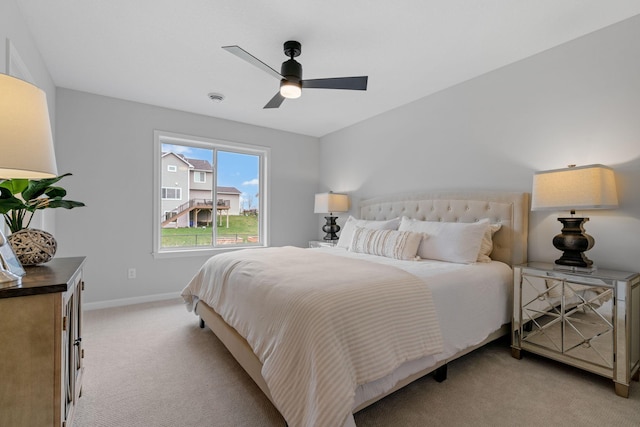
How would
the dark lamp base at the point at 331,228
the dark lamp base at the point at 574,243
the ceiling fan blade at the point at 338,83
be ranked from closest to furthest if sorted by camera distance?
the dark lamp base at the point at 574,243
the ceiling fan blade at the point at 338,83
the dark lamp base at the point at 331,228

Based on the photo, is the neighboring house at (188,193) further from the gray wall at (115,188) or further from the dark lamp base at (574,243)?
the dark lamp base at (574,243)

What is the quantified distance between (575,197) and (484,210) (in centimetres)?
88

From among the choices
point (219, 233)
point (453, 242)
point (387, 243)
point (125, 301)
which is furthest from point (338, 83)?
point (125, 301)

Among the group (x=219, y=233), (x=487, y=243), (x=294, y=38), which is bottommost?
(x=219, y=233)

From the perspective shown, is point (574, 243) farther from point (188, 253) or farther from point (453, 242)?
point (188, 253)

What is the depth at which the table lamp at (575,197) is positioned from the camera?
6.41ft

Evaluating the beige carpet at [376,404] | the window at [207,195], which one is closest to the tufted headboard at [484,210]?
the beige carpet at [376,404]

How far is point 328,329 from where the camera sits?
4.39ft

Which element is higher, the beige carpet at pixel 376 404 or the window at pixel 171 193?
the window at pixel 171 193

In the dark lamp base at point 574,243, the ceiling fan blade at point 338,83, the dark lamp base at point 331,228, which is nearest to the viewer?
the dark lamp base at point 574,243

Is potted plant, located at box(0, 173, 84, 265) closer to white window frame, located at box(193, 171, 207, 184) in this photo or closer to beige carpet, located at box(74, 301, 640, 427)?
beige carpet, located at box(74, 301, 640, 427)

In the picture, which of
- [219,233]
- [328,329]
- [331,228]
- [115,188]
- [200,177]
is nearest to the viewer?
[328,329]

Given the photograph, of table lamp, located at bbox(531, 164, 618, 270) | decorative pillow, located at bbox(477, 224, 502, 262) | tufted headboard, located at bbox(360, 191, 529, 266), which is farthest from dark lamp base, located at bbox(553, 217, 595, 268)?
decorative pillow, located at bbox(477, 224, 502, 262)

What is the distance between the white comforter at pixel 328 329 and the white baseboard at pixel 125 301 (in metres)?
2.28
